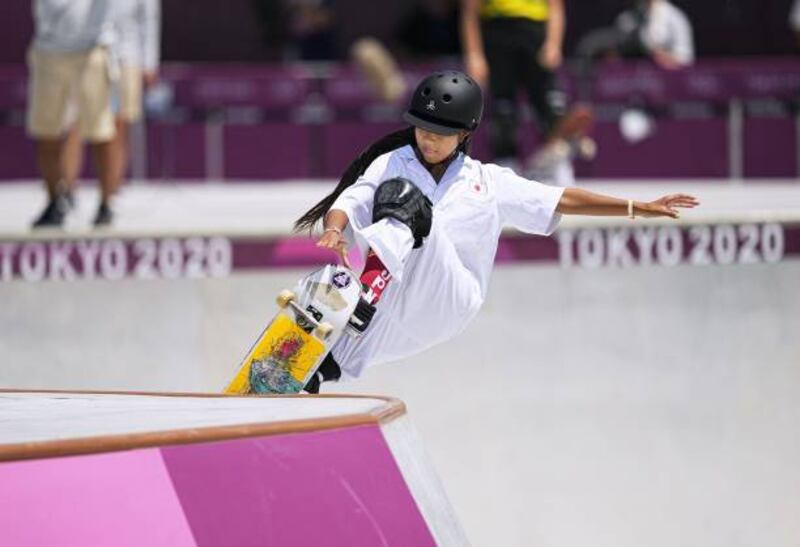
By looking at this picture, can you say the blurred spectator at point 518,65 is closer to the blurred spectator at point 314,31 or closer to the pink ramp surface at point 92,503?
the blurred spectator at point 314,31

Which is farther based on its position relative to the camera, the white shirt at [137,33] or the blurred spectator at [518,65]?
the blurred spectator at [518,65]

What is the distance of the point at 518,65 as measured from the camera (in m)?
12.3

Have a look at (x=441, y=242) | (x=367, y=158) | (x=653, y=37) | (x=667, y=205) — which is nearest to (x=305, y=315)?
(x=441, y=242)

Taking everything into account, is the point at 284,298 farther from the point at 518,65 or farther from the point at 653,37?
the point at 653,37

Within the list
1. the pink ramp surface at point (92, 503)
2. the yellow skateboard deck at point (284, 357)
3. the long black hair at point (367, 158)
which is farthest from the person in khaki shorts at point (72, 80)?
the pink ramp surface at point (92, 503)

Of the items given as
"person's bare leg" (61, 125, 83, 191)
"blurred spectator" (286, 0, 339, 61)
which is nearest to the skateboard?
"person's bare leg" (61, 125, 83, 191)

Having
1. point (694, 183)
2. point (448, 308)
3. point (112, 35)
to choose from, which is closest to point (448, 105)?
point (448, 308)

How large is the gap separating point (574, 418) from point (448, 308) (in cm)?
341

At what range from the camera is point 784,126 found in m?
16.9

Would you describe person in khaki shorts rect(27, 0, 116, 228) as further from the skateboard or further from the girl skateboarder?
the skateboard

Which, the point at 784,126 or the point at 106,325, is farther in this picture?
the point at 784,126

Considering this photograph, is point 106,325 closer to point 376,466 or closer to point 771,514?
point 771,514

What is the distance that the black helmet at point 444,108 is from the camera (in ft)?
21.6

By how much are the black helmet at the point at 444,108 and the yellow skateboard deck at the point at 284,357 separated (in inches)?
31.8
